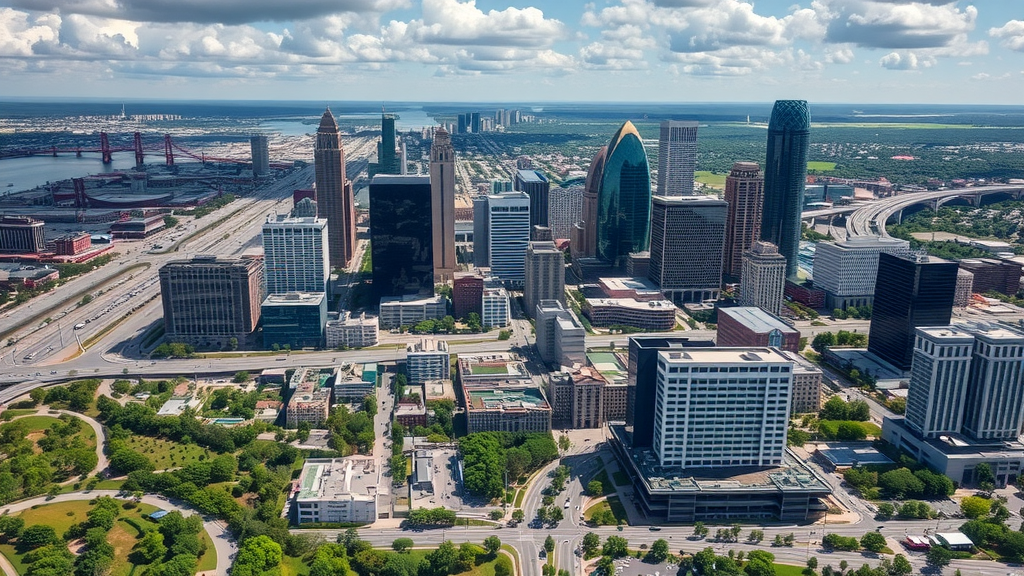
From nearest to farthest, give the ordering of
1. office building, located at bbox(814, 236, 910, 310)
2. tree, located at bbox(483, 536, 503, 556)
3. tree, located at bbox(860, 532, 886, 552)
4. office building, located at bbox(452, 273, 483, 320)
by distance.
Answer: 1. tree, located at bbox(483, 536, 503, 556)
2. tree, located at bbox(860, 532, 886, 552)
3. office building, located at bbox(452, 273, 483, 320)
4. office building, located at bbox(814, 236, 910, 310)

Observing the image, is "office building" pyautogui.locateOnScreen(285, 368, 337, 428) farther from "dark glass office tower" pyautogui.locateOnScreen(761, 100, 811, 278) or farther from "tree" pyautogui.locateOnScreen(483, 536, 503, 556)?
"dark glass office tower" pyautogui.locateOnScreen(761, 100, 811, 278)

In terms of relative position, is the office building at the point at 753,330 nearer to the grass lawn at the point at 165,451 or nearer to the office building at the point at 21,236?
the grass lawn at the point at 165,451

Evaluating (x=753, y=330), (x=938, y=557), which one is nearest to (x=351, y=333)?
(x=753, y=330)

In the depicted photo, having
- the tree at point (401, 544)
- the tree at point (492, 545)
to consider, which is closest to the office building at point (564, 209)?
the tree at point (492, 545)

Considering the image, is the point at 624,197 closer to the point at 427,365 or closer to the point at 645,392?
the point at 427,365

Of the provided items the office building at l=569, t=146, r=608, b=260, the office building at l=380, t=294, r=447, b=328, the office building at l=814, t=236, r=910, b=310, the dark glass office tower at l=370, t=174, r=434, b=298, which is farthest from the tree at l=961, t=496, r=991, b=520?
the office building at l=569, t=146, r=608, b=260

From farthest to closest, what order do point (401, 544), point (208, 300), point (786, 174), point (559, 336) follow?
point (786, 174) → point (208, 300) → point (559, 336) → point (401, 544)

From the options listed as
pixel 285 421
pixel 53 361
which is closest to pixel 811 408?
pixel 285 421
